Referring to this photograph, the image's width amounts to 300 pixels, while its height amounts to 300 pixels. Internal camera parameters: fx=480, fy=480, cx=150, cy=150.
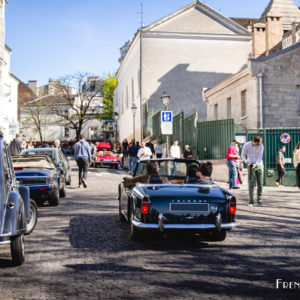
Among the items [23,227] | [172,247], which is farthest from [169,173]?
[23,227]

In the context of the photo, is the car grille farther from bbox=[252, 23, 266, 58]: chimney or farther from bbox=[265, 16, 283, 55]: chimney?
bbox=[252, 23, 266, 58]: chimney

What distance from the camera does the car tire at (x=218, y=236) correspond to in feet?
24.5

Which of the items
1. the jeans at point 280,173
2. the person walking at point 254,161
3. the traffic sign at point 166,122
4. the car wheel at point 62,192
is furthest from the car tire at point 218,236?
the jeans at point 280,173

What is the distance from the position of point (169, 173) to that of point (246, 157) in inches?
184

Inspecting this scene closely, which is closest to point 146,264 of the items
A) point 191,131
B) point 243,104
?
point 191,131

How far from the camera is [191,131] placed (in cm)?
2538

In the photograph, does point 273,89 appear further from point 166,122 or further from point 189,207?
point 189,207

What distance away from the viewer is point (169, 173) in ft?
28.4

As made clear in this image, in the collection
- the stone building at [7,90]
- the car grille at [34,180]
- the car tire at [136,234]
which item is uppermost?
the stone building at [7,90]

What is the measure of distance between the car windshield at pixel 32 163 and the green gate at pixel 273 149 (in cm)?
1069

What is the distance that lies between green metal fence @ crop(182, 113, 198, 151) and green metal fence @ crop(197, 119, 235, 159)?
0.39 meters

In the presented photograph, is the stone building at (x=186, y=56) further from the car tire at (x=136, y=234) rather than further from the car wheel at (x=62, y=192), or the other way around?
the car tire at (x=136, y=234)

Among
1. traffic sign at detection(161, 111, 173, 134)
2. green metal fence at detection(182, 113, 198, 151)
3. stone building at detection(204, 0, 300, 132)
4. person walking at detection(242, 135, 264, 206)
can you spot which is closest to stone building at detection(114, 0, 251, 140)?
green metal fence at detection(182, 113, 198, 151)

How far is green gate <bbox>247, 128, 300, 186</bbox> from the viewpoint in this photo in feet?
67.4
